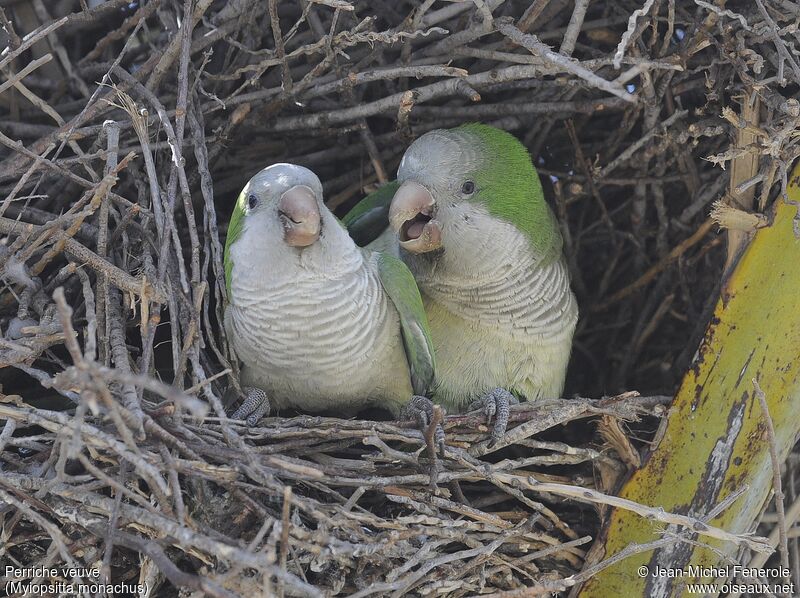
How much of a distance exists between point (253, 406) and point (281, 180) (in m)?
0.86

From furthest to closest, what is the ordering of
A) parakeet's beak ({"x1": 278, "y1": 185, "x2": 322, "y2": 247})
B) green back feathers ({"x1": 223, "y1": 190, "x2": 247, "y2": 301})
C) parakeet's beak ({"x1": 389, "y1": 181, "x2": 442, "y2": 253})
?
parakeet's beak ({"x1": 389, "y1": 181, "x2": 442, "y2": 253})
green back feathers ({"x1": 223, "y1": 190, "x2": 247, "y2": 301})
parakeet's beak ({"x1": 278, "y1": 185, "x2": 322, "y2": 247})

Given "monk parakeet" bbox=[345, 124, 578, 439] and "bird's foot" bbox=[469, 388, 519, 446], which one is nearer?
"bird's foot" bbox=[469, 388, 519, 446]

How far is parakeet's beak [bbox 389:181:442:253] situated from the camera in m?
3.28

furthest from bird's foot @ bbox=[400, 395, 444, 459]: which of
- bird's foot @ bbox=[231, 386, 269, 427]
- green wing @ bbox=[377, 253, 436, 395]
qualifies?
bird's foot @ bbox=[231, 386, 269, 427]

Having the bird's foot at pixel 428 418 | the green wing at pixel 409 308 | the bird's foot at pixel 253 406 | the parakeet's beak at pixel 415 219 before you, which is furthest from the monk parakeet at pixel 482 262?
the bird's foot at pixel 253 406

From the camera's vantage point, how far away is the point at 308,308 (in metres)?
A: 3.06

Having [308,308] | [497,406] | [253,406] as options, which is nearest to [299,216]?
[308,308]

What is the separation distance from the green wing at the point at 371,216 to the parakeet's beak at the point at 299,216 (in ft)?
2.35

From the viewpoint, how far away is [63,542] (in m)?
2.50

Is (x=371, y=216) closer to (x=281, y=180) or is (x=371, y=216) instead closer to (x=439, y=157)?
(x=439, y=157)

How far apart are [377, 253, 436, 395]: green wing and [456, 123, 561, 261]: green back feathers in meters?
0.43

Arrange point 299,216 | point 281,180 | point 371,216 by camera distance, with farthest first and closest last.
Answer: point 371,216 → point 281,180 → point 299,216

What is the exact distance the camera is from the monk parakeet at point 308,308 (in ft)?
9.94

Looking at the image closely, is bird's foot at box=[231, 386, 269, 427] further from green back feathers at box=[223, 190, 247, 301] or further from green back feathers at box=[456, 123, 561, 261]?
green back feathers at box=[456, 123, 561, 261]
